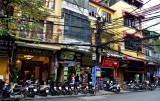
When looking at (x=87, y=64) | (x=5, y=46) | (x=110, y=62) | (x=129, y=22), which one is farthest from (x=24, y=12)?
(x=129, y=22)

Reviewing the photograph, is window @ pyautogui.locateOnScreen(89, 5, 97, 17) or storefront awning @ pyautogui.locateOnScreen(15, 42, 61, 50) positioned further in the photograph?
window @ pyautogui.locateOnScreen(89, 5, 97, 17)

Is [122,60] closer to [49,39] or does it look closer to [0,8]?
[49,39]

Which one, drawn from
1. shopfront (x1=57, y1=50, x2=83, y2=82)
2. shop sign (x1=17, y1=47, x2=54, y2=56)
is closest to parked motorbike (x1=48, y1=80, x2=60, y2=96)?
shop sign (x1=17, y1=47, x2=54, y2=56)

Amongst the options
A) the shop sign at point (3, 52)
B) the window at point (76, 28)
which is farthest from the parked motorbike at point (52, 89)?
the window at point (76, 28)

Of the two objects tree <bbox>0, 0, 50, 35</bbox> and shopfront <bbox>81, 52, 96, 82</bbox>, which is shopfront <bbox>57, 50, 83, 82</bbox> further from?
tree <bbox>0, 0, 50, 35</bbox>

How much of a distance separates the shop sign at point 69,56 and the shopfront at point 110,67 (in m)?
3.66

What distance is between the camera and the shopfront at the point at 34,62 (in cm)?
2083

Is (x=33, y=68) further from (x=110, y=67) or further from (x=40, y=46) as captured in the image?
(x=110, y=67)

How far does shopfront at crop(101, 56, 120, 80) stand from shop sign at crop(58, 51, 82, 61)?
366cm

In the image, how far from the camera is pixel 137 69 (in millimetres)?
31609

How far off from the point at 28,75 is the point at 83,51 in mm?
5670

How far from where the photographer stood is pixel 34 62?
22.8m

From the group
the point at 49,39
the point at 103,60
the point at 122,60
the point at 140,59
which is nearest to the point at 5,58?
the point at 49,39

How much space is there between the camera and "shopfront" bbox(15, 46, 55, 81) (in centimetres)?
2083
